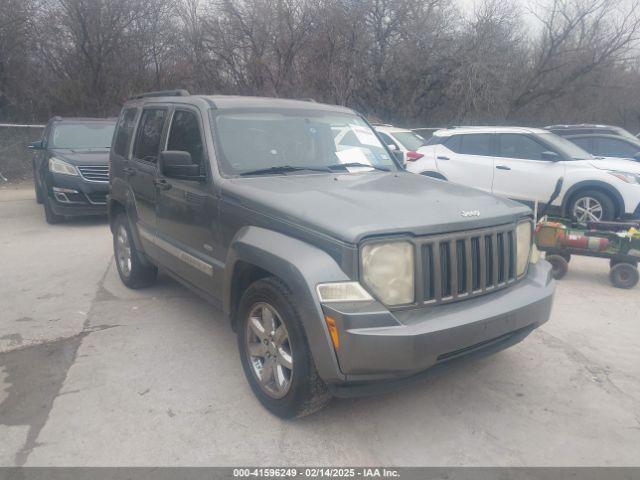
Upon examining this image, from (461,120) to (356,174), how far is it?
18234 millimetres

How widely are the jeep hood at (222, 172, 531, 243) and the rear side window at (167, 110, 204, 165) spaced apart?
1.83ft

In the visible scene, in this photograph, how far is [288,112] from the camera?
4.55 m

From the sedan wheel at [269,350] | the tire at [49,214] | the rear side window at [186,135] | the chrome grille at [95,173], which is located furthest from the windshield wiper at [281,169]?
the tire at [49,214]

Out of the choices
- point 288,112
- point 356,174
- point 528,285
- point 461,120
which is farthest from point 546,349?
point 461,120

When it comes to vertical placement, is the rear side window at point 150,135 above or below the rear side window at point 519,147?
above

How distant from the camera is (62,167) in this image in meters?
9.30

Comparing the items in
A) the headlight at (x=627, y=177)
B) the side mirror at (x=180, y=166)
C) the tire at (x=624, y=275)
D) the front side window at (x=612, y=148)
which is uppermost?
the side mirror at (x=180, y=166)

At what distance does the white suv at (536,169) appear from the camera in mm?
8156

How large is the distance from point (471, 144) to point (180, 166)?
6984 millimetres

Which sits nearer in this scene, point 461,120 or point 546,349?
point 546,349

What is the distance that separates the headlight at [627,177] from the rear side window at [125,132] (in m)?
6.83

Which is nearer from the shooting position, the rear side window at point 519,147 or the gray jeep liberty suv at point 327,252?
the gray jeep liberty suv at point 327,252

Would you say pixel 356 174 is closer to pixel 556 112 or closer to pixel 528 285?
pixel 528 285

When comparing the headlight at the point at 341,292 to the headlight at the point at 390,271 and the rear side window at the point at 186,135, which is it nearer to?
the headlight at the point at 390,271
